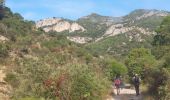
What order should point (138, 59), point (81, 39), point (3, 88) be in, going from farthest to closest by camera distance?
1. point (81, 39)
2. point (138, 59)
3. point (3, 88)

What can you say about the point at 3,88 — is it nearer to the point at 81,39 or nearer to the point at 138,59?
the point at 138,59

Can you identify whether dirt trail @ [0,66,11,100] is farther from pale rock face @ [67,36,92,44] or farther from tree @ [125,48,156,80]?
pale rock face @ [67,36,92,44]

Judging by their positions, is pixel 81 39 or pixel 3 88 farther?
pixel 81 39

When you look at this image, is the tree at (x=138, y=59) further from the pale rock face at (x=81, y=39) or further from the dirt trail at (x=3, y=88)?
the pale rock face at (x=81, y=39)

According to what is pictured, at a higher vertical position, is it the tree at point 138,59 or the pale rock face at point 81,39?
the tree at point 138,59

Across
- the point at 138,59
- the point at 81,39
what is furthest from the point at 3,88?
the point at 81,39

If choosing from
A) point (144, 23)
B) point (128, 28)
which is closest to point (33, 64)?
point (128, 28)

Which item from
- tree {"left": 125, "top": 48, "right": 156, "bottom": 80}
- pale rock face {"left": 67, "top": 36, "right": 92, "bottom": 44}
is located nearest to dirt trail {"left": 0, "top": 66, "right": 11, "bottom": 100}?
tree {"left": 125, "top": 48, "right": 156, "bottom": 80}

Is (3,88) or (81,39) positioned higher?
(3,88)

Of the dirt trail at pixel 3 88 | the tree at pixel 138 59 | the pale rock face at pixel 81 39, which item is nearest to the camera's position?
the dirt trail at pixel 3 88

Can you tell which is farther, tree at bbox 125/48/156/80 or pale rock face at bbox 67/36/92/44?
pale rock face at bbox 67/36/92/44

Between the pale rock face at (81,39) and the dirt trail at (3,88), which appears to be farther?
the pale rock face at (81,39)

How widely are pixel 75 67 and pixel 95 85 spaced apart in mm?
1544

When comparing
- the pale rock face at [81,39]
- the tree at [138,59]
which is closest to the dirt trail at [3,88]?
the tree at [138,59]
